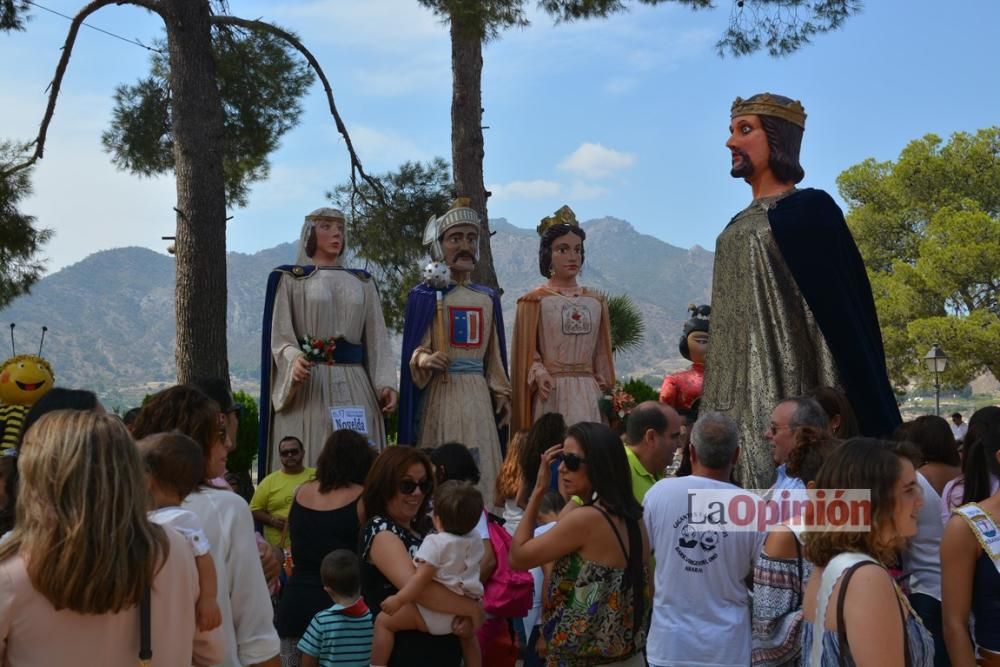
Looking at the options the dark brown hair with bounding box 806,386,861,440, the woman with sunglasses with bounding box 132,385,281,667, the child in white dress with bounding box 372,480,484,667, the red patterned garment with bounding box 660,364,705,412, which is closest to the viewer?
the woman with sunglasses with bounding box 132,385,281,667

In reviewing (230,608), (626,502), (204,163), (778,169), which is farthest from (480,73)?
(230,608)

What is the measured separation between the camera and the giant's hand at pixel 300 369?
7.67m

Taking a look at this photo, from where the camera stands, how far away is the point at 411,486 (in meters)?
5.07

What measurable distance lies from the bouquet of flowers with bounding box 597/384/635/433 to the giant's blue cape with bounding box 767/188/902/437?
1.98 m

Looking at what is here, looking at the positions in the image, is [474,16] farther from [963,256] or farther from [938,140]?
[938,140]

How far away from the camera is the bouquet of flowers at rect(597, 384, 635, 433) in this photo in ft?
25.7

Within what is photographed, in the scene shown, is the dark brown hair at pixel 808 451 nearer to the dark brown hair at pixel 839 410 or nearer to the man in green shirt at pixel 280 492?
the dark brown hair at pixel 839 410

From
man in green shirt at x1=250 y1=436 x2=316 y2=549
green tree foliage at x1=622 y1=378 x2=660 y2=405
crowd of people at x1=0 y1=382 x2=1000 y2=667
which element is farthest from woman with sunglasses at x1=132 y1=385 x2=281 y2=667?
green tree foliage at x1=622 y1=378 x2=660 y2=405

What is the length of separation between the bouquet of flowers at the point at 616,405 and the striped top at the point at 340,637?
2904mm

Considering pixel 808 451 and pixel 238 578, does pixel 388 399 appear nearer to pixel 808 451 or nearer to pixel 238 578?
pixel 808 451

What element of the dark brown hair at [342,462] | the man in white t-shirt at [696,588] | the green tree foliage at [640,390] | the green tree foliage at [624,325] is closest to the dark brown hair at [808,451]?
the man in white t-shirt at [696,588]

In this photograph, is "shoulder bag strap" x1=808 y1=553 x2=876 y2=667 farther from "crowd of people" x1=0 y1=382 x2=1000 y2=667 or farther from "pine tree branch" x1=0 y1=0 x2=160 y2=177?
"pine tree branch" x1=0 y1=0 x2=160 y2=177

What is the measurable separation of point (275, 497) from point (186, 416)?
Answer: 2872 mm

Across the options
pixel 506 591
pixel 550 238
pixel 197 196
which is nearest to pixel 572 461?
pixel 506 591
